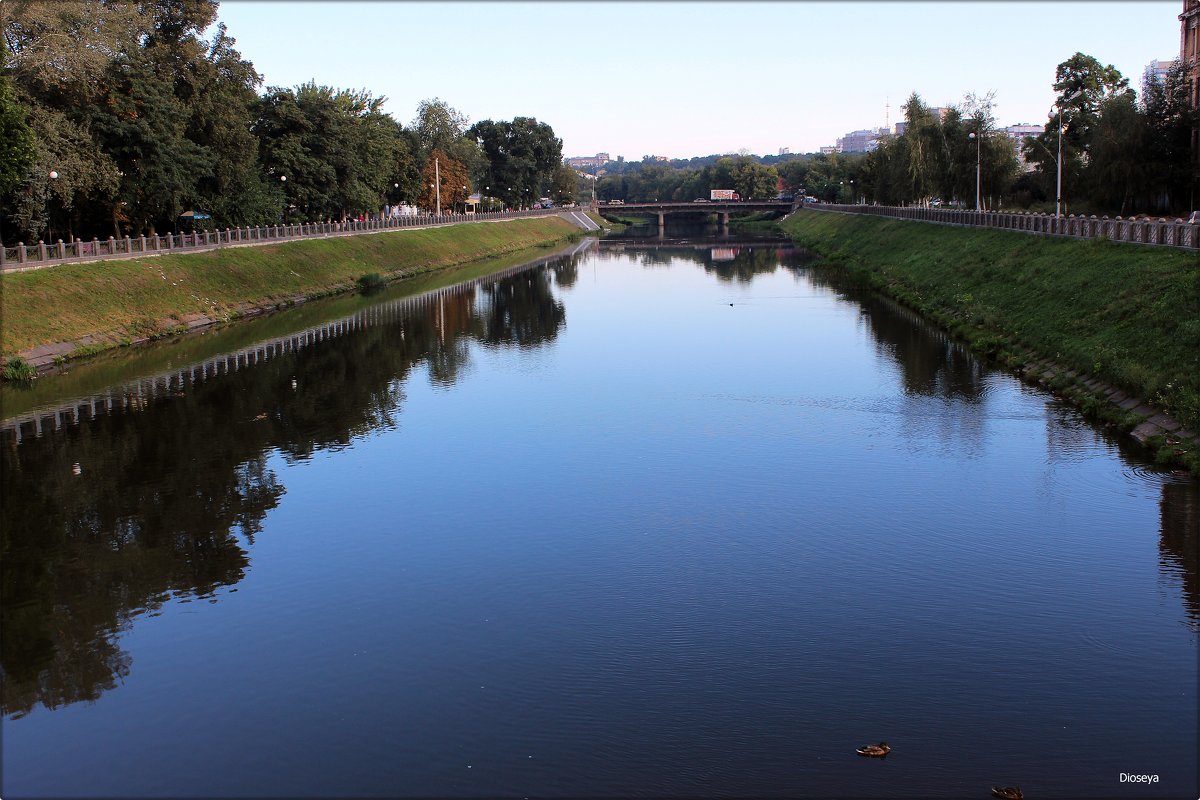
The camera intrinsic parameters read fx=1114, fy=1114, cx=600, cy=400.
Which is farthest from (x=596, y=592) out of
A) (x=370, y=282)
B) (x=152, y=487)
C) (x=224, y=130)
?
(x=370, y=282)

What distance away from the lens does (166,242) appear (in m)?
53.9

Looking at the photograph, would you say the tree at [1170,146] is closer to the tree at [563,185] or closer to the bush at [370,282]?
the bush at [370,282]

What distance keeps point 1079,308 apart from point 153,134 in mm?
40081

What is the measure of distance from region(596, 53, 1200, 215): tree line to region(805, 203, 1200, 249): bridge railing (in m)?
5.57

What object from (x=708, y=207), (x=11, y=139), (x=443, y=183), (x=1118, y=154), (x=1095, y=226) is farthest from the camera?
(x=708, y=207)

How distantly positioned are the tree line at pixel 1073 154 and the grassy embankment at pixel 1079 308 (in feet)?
28.9

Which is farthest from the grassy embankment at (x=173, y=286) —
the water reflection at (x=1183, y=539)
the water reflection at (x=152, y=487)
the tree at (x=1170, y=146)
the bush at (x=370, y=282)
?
the tree at (x=1170, y=146)

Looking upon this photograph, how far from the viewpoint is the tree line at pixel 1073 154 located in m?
60.1

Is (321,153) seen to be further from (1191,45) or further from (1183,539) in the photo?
(1183,539)

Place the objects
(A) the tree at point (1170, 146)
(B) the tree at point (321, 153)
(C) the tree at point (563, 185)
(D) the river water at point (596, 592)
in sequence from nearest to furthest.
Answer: (D) the river water at point (596, 592)
(A) the tree at point (1170, 146)
(B) the tree at point (321, 153)
(C) the tree at point (563, 185)

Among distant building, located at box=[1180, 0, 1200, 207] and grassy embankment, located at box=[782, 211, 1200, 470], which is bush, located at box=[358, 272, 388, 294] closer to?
grassy embankment, located at box=[782, 211, 1200, 470]

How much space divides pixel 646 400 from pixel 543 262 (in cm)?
6765

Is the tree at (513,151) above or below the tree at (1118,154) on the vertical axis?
above

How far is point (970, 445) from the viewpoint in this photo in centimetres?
2520
